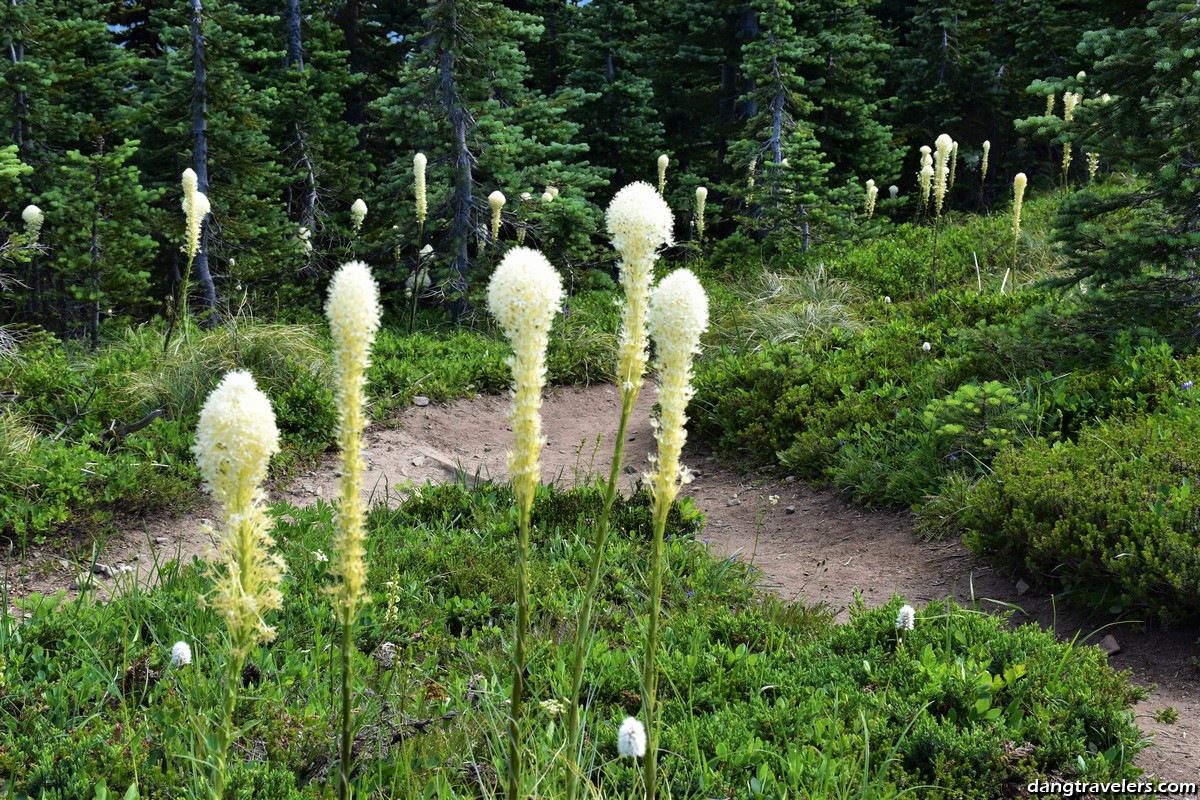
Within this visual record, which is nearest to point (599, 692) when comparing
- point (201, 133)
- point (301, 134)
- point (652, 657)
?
point (652, 657)

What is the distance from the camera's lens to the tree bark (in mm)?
11367

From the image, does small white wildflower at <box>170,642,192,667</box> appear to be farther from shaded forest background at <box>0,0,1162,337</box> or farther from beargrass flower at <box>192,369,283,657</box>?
shaded forest background at <box>0,0,1162,337</box>

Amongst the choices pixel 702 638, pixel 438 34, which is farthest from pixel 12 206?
pixel 702 638

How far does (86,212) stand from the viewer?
33.5 ft

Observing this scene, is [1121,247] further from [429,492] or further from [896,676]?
[429,492]

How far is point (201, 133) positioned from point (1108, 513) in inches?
443

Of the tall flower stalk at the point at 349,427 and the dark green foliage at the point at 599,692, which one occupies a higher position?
the tall flower stalk at the point at 349,427

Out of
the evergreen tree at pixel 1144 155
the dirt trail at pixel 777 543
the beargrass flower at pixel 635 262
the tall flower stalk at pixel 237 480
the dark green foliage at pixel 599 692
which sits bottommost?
the dirt trail at pixel 777 543

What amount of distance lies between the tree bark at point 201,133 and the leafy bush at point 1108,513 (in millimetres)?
9652

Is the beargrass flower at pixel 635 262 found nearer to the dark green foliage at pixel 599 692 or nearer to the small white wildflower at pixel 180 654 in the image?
the dark green foliage at pixel 599 692

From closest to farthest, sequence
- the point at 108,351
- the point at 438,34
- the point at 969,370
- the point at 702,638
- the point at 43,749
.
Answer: the point at 43,749 → the point at 702,638 → the point at 969,370 → the point at 108,351 → the point at 438,34

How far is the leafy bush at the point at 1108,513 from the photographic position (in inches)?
179

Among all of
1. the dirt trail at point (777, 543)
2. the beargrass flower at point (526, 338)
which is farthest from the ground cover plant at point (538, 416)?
the dirt trail at point (777, 543)

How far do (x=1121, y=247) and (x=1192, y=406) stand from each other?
5.09 ft
